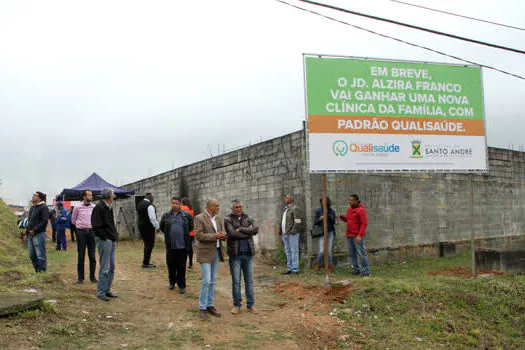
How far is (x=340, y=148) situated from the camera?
7613 millimetres

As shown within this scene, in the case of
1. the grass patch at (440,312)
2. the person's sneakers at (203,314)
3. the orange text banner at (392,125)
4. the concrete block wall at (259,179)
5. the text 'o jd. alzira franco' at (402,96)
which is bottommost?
the grass patch at (440,312)

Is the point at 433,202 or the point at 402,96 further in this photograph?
the point at 433,202

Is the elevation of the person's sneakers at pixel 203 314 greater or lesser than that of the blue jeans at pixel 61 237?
lesser

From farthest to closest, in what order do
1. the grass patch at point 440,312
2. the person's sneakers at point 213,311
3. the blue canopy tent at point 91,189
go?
the blue canopy tent at point 91,189 → the person's sneakers at point 213,311 → the grass patch at point 440,312

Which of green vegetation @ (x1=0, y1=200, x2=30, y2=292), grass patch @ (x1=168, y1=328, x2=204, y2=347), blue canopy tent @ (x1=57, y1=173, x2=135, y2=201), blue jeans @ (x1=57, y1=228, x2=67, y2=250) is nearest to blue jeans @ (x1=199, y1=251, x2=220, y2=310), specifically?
grass patch @ (x1=168, y1=328, x2=204, y2=347)

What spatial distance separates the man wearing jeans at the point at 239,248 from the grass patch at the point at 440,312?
150cm

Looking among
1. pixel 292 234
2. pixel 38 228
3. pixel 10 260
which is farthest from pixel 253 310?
pixel 10 260

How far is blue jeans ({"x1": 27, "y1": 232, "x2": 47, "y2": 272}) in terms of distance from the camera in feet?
24.7

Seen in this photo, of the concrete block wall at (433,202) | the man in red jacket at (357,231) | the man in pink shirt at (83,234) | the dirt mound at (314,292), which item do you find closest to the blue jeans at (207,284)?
the dirt mound at (314,292)

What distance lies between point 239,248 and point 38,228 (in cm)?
402

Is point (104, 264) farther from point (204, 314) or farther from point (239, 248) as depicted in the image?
point (239, 248)

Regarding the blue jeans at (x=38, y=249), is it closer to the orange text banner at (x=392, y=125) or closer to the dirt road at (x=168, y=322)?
the dirt road at (x=168, y=322)

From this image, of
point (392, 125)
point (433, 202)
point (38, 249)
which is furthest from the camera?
point (433, 202)

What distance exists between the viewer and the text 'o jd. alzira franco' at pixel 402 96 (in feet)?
25.3
